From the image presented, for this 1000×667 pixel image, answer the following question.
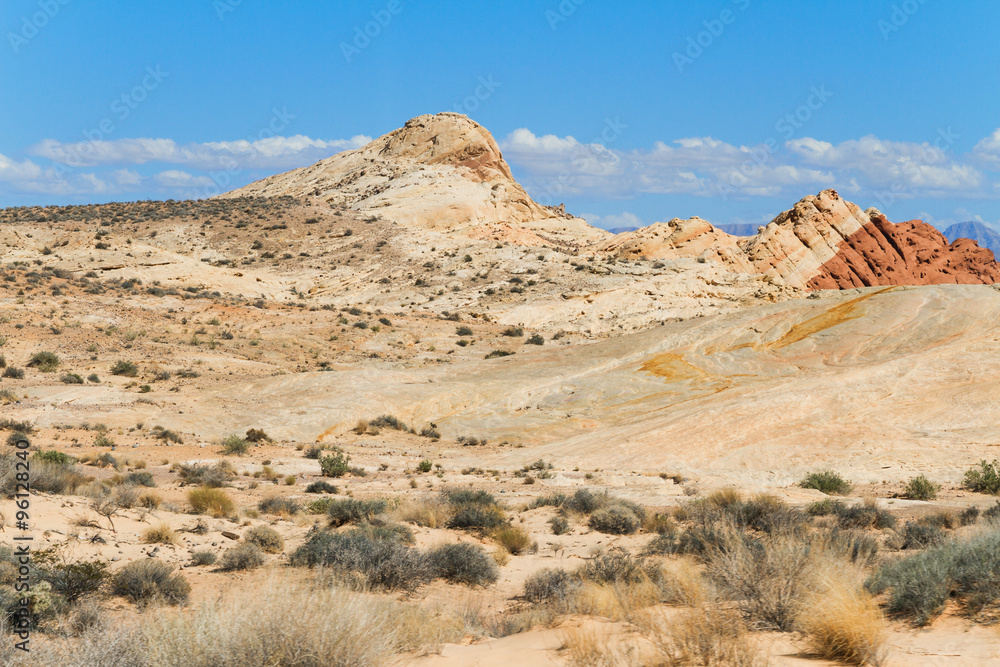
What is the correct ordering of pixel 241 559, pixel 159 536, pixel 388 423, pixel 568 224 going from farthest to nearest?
1. pixel 568 224
2. pixel 388 423
3. pixel 159 536
4. pixel 241 559

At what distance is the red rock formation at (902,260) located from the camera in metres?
54.9

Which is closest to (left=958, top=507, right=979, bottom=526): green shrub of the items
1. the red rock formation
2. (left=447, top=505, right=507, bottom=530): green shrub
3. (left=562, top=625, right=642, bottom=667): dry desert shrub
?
(left=447, top=505, right=507, bottom=530): green shrub

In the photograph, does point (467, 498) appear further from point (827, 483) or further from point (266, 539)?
A: point (827, 483)

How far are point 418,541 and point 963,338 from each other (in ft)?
66.8

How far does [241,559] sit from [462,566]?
3.20 metres

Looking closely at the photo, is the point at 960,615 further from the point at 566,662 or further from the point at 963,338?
the point at 963,338

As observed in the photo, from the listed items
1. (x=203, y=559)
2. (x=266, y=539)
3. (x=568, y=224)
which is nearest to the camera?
(x=203, y=559)

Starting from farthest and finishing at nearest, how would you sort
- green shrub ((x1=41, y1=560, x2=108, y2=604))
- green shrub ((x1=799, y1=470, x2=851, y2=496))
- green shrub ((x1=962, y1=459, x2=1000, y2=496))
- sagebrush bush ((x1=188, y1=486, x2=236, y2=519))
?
1. green shrub ((x1=799, y1=470, x2=851, y2=496))
2. green shrub ((x1=962, y1=459, x2=1000, y2=496))
3. sagebrush bush ((x1=188, y1=486, x2=236, y2=519))
4. green shrub ((x1=41, y1=560, x2=108, y2=604))

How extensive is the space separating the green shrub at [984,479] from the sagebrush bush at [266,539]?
1451 centimetres

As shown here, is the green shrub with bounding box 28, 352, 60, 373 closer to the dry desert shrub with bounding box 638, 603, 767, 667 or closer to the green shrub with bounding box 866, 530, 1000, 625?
the dry desert shrub with bounding box 638, 603, 767, 667

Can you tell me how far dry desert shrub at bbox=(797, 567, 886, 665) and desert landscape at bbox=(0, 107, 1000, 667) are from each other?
0.03 meters

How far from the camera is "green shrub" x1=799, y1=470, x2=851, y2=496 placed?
16219 mm

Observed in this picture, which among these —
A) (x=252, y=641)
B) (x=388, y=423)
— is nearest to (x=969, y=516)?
(x=252, y=641)

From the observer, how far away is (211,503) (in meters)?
13.2
